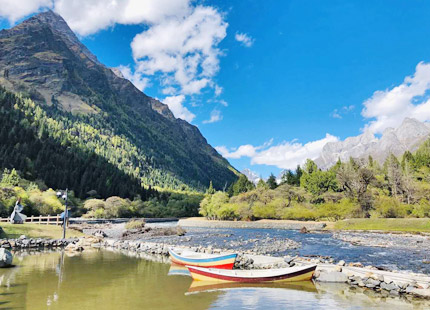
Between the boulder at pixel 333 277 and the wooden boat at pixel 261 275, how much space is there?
1111 millimetres

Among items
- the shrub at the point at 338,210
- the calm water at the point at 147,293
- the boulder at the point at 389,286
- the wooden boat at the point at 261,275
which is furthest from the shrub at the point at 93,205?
the boulder at the point at 389,286

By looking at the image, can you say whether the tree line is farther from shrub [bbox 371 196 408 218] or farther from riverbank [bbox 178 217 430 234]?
riverbank [bbox 178 217 430 234]

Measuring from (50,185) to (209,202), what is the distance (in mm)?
74570

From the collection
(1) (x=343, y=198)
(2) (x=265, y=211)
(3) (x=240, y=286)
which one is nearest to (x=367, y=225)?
(1) (x=343, y=198)

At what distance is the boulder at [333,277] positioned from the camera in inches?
844

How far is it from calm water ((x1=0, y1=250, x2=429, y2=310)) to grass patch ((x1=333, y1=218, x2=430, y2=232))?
5027 centimetres

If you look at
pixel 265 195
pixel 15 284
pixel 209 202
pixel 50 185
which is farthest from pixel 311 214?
pixel 50 185

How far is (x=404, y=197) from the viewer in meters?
89.6

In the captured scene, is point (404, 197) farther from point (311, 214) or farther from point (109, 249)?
point (109, 249)

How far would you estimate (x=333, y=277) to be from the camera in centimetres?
2164

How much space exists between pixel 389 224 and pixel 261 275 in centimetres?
5569

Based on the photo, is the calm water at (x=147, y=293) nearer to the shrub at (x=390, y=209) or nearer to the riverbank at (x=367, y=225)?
the riverbank at (x=367, y=225)

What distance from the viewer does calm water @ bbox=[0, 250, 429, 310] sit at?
1597 centimetres

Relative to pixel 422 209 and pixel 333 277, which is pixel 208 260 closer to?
pixel 333 277
